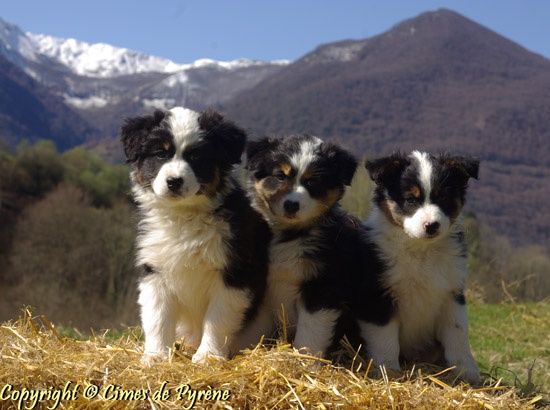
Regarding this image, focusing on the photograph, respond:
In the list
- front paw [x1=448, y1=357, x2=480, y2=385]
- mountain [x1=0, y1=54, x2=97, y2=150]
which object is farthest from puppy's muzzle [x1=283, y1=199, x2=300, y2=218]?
mountain [x1=0, y1=54, x2=97, y2=150]

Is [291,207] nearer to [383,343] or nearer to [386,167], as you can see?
[386,167]

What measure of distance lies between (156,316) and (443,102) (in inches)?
4296

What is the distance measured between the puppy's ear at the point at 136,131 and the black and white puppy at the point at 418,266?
2.01 meters

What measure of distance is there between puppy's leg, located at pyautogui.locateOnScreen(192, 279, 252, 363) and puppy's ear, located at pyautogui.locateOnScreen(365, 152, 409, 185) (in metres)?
1.62

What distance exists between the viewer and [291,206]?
5.42 metres

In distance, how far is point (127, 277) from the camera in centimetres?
4112

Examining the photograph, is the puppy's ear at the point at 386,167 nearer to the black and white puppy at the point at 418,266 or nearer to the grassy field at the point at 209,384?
the black and white puppy at the point at 418,266

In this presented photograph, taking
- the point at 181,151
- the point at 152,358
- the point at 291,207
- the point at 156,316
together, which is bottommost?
the point at 152,358

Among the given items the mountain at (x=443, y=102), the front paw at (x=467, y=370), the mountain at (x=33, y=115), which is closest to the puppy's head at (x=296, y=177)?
the front paw at (x=467, y=370)

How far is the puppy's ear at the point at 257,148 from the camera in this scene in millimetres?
5969

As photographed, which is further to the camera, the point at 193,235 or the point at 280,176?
the point at 280,176

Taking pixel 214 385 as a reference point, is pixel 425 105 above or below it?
above

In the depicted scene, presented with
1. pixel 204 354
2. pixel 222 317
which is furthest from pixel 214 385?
pixel 222 317

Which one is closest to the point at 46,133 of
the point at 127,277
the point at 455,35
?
the point at 455,35
